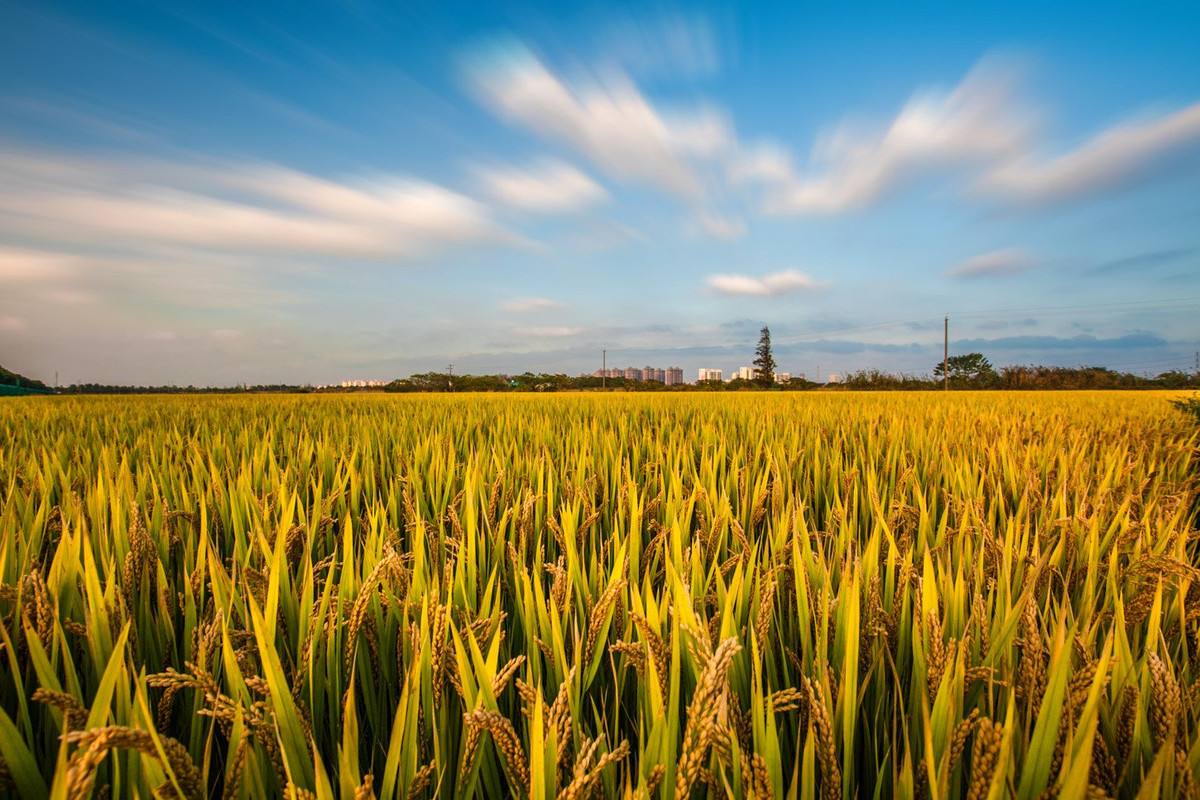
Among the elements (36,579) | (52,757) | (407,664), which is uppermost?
(36,579)

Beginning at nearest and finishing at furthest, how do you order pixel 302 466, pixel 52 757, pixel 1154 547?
pixel 52 757 → pixel 1154 547 → pixel 302 466

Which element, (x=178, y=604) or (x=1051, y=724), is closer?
(x=1051, y=724)

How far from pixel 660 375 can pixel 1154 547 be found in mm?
118040

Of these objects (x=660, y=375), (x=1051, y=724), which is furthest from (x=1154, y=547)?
(x=660, y=375)

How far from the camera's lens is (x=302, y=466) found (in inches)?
103

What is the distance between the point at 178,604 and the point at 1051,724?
64.9 inches

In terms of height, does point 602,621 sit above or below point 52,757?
above

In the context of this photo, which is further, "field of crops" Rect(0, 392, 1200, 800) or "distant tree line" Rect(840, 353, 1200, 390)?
"distant tree line" Rect(840, 353, 1200, 390)

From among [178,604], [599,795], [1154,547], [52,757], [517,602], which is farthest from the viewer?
→ [1154,547]

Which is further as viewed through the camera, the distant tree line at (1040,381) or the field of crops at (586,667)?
the distant tree line at (1040,381)

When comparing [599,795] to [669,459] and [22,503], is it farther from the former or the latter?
[22,503]

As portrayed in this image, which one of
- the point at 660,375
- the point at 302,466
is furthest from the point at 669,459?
the point at 660,375

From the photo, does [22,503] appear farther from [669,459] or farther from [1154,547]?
[1154,547]

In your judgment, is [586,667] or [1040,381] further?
[1040,381]
